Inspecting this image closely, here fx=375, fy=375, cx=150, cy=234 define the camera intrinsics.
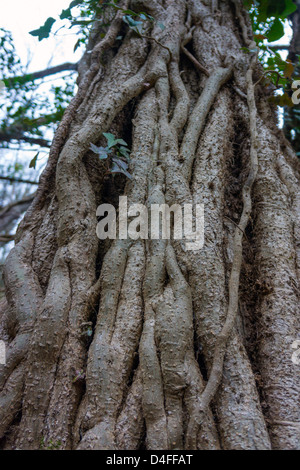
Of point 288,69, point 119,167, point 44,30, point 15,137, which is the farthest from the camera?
point 15,137

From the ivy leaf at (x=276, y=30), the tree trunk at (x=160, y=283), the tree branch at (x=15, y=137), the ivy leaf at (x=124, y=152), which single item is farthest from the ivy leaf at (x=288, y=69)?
the tree branch at (x=15, y=137)

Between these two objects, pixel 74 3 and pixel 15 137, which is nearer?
pixel 74 3

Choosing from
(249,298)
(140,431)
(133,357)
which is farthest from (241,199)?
(140,431)

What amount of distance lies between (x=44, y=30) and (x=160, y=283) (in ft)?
6.32

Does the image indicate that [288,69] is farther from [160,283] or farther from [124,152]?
[160,283]

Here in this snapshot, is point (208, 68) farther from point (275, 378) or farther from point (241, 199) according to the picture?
point (275, 378)

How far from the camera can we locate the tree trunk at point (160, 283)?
1276mm

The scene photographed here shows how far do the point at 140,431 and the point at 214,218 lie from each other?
931mm

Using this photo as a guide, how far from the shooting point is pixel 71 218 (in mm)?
1727

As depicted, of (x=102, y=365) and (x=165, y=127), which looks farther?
(x=165, y=127)

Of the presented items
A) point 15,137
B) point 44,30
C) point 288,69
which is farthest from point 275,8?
point 15,137

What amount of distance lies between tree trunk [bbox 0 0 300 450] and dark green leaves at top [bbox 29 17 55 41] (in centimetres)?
35

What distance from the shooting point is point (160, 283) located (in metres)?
1.52

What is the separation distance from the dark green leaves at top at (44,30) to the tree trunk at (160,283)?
1.15ft
